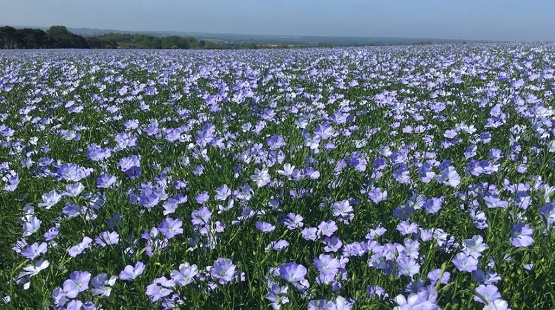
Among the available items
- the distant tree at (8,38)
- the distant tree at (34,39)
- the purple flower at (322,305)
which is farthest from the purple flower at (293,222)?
the distant tree at (34,39)

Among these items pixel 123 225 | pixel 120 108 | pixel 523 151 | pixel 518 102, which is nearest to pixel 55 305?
pixel 123 225

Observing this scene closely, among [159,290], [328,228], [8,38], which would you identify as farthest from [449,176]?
[8,38]

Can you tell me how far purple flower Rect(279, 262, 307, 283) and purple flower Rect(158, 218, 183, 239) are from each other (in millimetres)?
570

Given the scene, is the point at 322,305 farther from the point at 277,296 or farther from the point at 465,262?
the point at 465,262

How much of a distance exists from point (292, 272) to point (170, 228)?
26.1 inches

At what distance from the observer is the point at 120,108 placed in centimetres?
509

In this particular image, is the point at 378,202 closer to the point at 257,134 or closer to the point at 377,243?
the point at 377,243

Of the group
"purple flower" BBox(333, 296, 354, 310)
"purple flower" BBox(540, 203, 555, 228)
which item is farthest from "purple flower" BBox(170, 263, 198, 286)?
"purple flower" BBox(540, 203, 555, 228)

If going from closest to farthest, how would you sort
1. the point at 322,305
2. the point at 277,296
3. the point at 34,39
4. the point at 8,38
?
the point at 322,305, the point at 277,296, the point at 8,38, the point at 34,39

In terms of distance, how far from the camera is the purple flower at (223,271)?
1599 millimetres

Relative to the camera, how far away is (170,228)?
1950mm

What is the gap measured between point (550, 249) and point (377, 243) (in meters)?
0.71

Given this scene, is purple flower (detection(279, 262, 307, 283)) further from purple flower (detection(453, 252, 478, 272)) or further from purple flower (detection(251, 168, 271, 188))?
purple flower (detection(251, 168, 271, 188))

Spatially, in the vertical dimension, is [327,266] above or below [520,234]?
below
